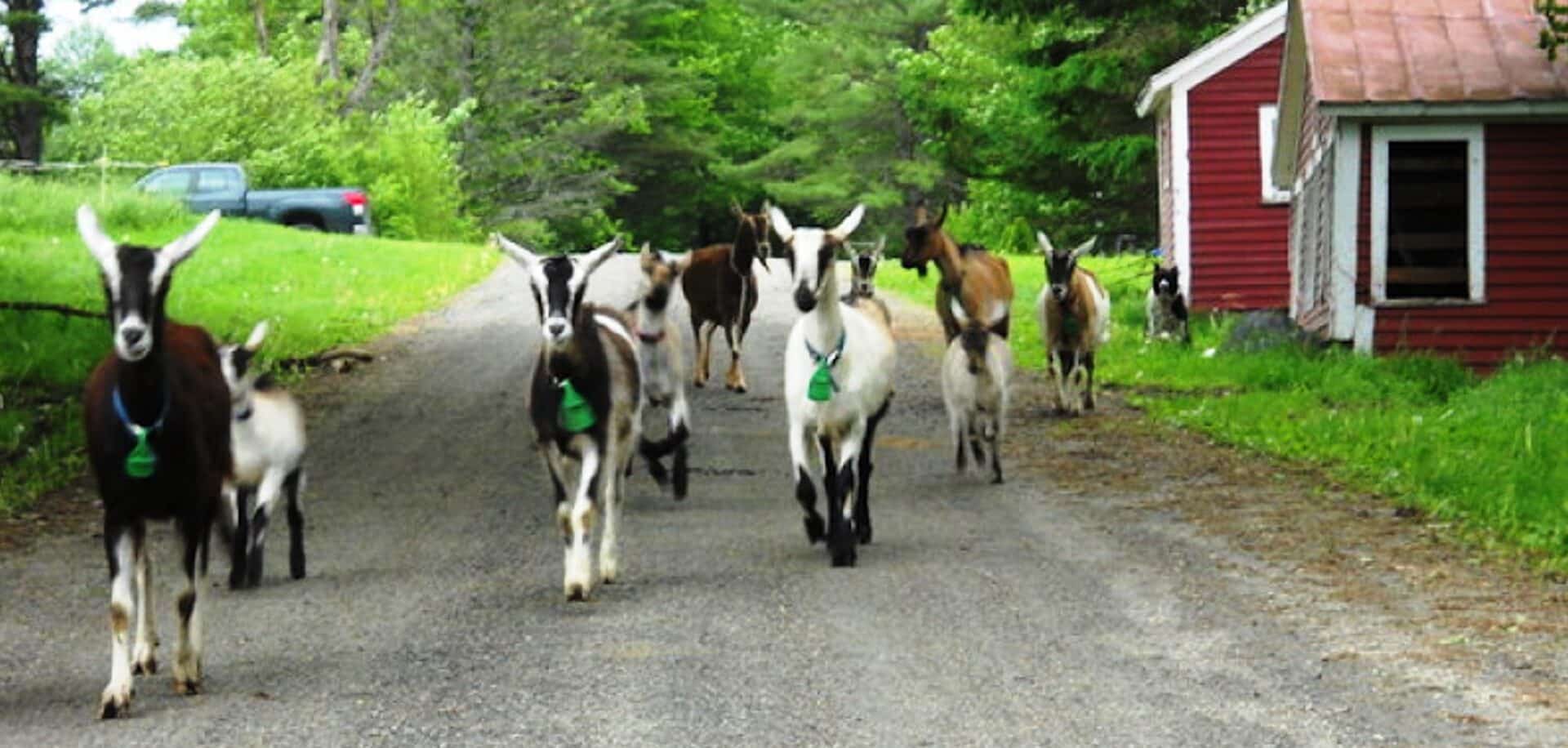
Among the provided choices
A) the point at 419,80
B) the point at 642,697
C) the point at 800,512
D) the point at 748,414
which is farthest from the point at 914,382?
the point at 419,80

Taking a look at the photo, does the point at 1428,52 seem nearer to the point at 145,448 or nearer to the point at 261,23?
the point at 145,448

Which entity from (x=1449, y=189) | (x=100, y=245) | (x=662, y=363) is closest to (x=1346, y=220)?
(x=1449, y=189)

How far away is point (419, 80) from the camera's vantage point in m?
76.4

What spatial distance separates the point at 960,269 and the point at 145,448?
11.8 m

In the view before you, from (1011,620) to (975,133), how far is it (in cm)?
3204

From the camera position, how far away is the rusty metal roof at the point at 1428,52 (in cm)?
2633

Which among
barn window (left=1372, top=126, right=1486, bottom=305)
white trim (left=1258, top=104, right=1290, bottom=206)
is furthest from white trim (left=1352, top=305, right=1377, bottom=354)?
white trim (left=1258, top=104, right=1290, bottom=206)

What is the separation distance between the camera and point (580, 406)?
13.1 meters

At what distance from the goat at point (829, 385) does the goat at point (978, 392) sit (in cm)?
270

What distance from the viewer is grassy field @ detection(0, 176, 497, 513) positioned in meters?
20.8

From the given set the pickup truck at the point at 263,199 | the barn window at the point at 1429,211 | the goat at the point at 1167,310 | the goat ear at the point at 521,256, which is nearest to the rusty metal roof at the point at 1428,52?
the barn window at the point at 1429,211

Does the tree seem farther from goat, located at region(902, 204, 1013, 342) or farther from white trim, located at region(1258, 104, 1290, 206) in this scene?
goat, located at region(902, 204, 1013, 342)

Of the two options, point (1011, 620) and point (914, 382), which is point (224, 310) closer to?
point (914, 382)

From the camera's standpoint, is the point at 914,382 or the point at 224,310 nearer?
the point at 914,382
